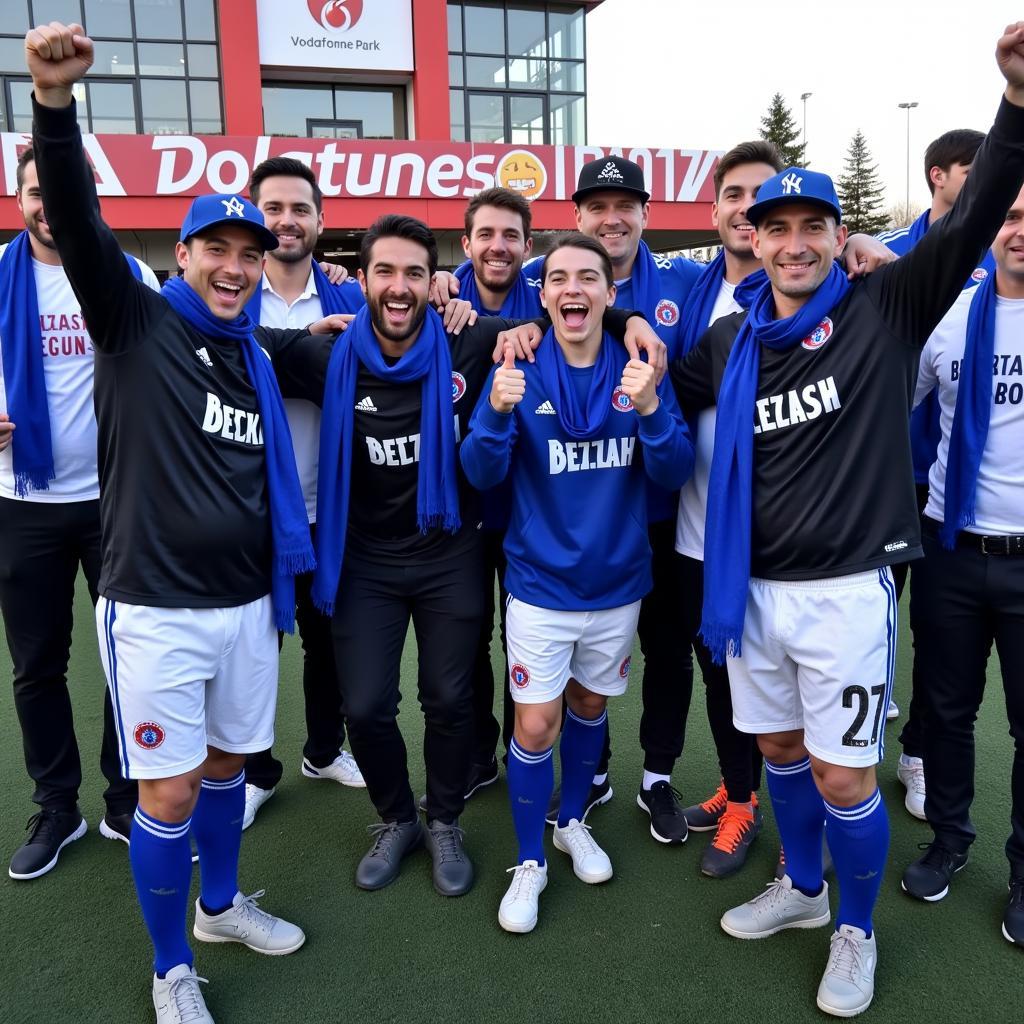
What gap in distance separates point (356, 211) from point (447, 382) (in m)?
15.1

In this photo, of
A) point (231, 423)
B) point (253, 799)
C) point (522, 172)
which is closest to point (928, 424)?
point (231, 423)

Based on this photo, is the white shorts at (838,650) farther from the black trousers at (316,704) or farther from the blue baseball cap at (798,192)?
the black trousers at (316,704)

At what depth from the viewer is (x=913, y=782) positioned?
11.5ft

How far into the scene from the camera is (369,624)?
119 inches

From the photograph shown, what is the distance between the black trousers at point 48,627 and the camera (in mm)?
3070

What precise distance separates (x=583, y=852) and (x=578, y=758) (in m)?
0.33

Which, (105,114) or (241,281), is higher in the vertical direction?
(105,114)

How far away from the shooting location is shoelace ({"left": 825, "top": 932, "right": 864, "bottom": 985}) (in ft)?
7.93

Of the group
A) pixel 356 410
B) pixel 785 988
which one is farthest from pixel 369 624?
pixel 785 988

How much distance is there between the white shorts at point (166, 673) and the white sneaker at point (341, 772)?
1.40 metres

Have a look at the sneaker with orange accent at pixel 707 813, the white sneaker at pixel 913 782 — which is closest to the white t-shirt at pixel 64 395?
the sneaker with orange accent at pixel 707 813

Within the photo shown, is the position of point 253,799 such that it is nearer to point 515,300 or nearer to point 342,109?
point 515,300

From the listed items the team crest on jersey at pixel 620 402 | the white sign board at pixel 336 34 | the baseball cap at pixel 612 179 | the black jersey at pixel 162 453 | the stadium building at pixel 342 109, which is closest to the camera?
the black jersey at pixel 162 453

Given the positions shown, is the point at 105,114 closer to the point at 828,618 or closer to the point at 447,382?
the point at 447,382
